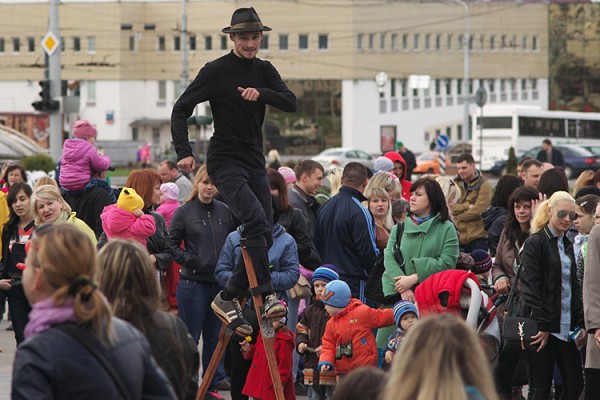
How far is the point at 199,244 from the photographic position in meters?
11.2

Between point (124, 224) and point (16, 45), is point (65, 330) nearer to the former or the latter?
point (124, 224)

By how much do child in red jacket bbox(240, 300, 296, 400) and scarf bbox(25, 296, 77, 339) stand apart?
4952mm

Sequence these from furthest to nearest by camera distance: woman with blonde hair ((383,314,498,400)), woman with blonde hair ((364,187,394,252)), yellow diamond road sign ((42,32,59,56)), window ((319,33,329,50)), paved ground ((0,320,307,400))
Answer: window ((319,33,329,50)), yellow diamond road sign ((42,32,59,56)), woman with blonde hair ((364,187,394,252)), paved ground ((0,320,307,400)), woman with blonde hair ((383,314,498,400))

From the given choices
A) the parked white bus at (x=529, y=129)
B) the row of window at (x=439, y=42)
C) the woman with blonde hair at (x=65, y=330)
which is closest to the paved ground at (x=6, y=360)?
the woman with blonde hair at (x=65, y=330)

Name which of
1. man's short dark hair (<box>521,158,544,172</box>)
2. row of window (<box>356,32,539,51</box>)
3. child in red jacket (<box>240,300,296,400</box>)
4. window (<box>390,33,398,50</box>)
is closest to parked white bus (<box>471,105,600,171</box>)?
row of window (<box>356,32,539,51</box>)

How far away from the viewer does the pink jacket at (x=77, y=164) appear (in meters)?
11.6

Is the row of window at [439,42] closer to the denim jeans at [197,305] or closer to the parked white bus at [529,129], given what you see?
the parked white bus at [529,129]

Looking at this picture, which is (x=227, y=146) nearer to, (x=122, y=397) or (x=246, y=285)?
(x=246, y=285)

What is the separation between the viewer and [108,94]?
323 ft

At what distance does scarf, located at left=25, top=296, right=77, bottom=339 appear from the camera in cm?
476

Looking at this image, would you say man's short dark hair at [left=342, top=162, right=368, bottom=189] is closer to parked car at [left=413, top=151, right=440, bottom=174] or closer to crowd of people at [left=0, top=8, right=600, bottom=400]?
crowd of people at [left=0, top=8, right=600, bottom=400]

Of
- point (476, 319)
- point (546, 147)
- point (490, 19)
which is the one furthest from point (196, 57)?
point (476, 319)

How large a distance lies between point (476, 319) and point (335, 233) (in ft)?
9.53

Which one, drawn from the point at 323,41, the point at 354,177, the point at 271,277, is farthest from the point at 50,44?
the point at 323,41
